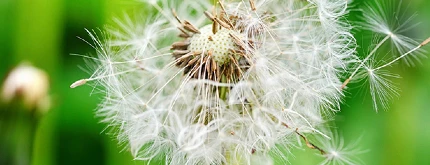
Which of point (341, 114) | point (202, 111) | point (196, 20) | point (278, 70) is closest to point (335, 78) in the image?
point (278, 70)

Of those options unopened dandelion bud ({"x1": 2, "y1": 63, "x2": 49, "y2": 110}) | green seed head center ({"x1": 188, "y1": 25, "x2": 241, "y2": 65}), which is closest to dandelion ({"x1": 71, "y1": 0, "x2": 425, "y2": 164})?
green seed head center ({"x1": 188, "y1": 25, "x2": 241, "y2": 65})

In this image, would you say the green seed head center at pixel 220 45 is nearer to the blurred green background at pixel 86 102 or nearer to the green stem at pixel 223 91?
the green stem at pixel 223 91

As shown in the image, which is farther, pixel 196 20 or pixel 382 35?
pixel 196 20

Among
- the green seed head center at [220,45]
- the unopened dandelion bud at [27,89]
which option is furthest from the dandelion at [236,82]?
the unopened dandelion bud at [27,89]

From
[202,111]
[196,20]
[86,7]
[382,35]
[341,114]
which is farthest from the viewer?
[86,7]

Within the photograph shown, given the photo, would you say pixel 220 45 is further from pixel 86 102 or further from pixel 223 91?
pixel 86 102

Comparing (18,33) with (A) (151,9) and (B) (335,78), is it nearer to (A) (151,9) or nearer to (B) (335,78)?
(A) (151,9)

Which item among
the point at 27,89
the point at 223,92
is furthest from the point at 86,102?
the point at 223,92

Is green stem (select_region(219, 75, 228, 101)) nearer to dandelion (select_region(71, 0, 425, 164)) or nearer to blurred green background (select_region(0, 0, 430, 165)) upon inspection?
dandelion (select_region(71, 0, 425, 164))
